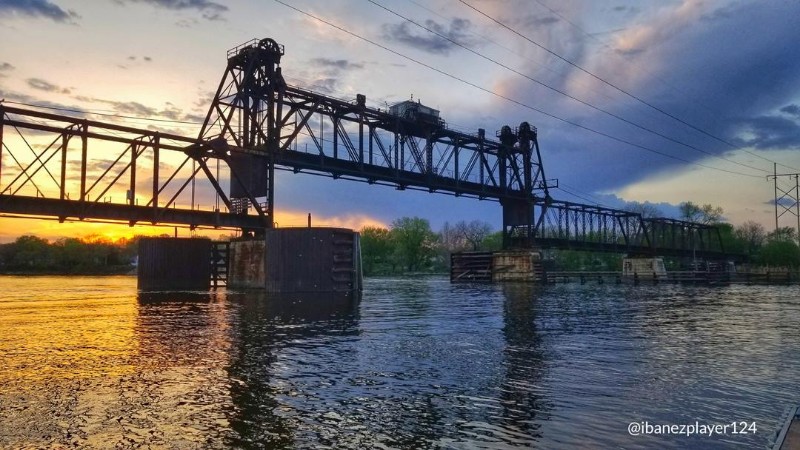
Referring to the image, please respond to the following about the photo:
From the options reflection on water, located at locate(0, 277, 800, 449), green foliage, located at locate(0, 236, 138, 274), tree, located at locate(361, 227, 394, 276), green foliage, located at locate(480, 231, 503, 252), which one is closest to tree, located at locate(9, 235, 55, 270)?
green foliage, located at locate(0, 236, 138, 274)

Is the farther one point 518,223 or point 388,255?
point 388,255

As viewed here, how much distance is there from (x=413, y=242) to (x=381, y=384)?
145884 mm

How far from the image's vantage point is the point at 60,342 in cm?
1650

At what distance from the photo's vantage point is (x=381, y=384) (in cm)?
1081

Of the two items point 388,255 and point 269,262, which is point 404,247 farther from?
point 269,262

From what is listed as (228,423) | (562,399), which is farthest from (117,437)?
(562,399)

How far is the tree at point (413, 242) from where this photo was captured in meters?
156

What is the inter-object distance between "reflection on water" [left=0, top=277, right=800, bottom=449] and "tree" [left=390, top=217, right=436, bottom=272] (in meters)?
Answer: 135

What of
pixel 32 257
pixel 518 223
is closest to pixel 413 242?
pixel 518 223

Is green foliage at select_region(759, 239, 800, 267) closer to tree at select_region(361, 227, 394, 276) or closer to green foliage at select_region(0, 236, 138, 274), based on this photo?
tree at select_region(361, 227, 394, 276)

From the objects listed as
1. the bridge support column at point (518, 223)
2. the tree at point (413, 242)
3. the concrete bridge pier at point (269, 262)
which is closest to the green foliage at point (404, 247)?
the tree at point (413, 242)

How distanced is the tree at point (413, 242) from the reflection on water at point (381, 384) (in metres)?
135

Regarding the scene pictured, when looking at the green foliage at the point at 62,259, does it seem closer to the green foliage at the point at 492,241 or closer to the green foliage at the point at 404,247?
the green foliage at the point at 404,247

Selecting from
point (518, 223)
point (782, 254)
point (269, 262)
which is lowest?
point (269, 262)
